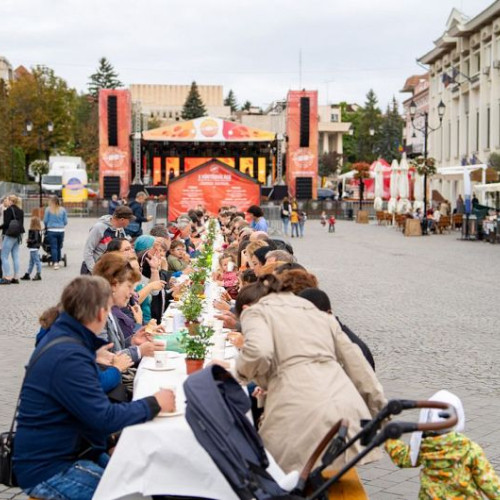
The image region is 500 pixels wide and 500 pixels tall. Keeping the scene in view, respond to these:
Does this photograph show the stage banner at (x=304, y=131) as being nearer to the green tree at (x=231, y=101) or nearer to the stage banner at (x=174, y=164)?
the stage banner at (x=174, y=164)

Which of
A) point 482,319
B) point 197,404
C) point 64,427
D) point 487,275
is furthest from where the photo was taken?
point 487,275

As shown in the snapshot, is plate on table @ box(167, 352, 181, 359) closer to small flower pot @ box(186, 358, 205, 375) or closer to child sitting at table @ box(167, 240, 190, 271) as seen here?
small flower pot @ box(186, 358, 205, 375)

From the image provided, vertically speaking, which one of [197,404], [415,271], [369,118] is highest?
[369,118]

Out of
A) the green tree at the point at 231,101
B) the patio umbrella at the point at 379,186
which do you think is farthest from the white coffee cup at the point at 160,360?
the green tree at the point at 231,101

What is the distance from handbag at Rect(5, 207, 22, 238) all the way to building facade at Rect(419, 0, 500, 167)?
31729 millimetres

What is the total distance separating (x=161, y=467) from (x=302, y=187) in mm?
46864

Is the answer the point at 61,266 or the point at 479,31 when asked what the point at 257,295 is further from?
the point at 479,31

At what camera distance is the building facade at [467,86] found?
164 ft

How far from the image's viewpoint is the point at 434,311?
47.6 feet

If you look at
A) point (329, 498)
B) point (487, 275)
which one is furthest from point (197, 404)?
point (487, 275)

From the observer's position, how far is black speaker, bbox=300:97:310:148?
49.7 metres

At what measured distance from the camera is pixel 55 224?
65.5 ft

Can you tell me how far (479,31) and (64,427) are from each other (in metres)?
53.8

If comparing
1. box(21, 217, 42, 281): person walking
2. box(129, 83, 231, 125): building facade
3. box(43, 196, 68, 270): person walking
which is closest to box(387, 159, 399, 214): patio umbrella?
box(43, 196, 68, 270): person walking
